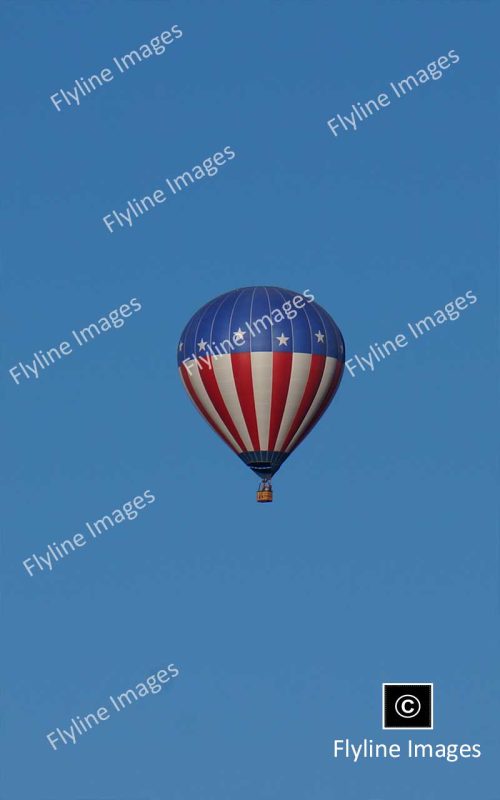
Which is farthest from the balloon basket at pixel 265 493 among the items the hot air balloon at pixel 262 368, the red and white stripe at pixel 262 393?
the red and white stripe at pixel 262 393

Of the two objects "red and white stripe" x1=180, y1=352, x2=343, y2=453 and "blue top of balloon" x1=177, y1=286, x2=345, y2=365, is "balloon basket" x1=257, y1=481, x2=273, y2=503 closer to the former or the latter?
"red and white stripe" x1=180, y1=352, x2=343, y2=453

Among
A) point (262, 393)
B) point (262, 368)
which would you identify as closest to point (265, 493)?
point (262, 393)

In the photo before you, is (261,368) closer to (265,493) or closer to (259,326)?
(259,326)

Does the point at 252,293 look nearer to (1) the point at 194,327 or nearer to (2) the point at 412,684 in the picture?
(1) the point at 194,327

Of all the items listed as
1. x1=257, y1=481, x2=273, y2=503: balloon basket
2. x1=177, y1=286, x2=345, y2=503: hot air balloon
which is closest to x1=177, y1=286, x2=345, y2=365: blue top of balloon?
x1=177, y1=286, x2=345, y2=503: hot air balloon

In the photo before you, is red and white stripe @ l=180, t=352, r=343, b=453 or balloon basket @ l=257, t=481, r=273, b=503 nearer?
red and white stripe @ l=180, t=352, r=343, b=453

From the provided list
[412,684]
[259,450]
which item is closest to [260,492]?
[259,450]

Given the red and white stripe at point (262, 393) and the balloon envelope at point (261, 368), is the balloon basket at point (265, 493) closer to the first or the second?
the balloon envelope at point (261, 368)

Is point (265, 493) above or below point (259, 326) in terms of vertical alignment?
below
